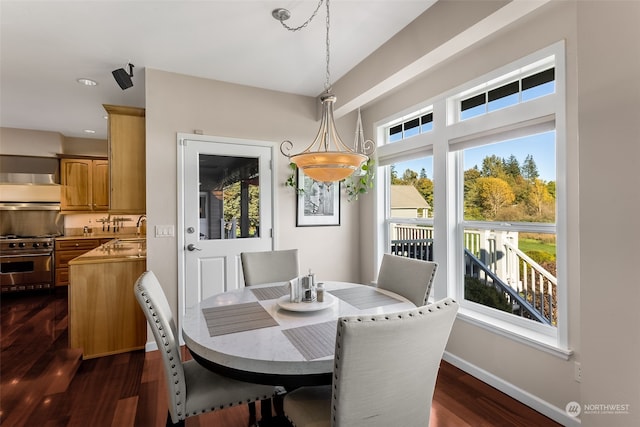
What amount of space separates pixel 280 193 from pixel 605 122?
2805 mm

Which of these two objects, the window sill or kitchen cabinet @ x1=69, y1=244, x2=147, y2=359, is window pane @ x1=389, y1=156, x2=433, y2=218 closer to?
the window sill

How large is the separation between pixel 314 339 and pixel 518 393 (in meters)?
1.74

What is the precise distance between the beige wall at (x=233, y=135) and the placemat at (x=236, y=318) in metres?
1.58

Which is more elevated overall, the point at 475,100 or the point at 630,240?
the point at 475,100

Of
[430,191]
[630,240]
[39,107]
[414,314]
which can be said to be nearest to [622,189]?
[630,240]

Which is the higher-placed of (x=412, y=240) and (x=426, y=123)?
(x=426, y=123)

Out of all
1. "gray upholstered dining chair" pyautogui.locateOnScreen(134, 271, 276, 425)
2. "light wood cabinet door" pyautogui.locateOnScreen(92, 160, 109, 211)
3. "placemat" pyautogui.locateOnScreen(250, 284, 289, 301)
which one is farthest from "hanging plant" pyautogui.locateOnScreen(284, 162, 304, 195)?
"light wood cabinet door" pyautogui.locateOnScreen(92, 160, 109, 211)

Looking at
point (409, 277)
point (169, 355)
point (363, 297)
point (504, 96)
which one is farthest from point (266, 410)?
point (504, 96)

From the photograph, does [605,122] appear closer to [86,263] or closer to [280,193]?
[280,193]

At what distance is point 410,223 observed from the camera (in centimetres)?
345

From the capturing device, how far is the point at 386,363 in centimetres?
107

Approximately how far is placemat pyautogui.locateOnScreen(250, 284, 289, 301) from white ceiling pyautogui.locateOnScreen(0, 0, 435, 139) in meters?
1.93

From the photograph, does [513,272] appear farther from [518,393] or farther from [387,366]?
[387,366]
